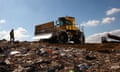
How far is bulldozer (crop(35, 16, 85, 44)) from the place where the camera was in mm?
18281

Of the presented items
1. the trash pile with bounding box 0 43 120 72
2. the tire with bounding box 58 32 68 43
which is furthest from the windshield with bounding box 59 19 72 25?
the trash pile with bounding box 0 43 120 72

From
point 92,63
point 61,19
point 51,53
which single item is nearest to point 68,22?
point 61,19

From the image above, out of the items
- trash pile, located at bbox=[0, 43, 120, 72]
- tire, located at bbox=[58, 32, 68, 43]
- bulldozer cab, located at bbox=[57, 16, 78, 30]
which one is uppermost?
bulldozer cab, located at bbox=[57, 16, 78, 30]

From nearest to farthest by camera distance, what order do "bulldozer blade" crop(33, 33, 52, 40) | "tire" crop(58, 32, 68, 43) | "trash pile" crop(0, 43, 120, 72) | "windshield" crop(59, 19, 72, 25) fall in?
"trash pile" crop(0, 43, 120, 72)
"tire" crop(58, 32, 68, 43)
"bulldozer blade" crop(33, 33, 52, 40)
"windshield" crop(59, 19, 72, 25)

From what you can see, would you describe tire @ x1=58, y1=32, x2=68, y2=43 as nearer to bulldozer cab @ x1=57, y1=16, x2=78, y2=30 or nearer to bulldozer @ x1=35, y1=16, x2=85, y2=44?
bulldozer @ x1=35, y1=16, x2=85, y2=44

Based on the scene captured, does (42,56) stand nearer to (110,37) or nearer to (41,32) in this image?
(110,37)

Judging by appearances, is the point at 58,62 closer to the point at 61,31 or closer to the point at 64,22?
the point at 61,31

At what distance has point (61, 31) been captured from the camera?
1822cm

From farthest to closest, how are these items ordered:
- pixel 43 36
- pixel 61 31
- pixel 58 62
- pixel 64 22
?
pixel 64 22 < pixel 43 36 < pixel 61 31 < pixel 58 62


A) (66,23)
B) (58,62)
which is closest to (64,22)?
(66,23)

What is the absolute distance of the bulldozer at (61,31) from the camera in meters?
18.3

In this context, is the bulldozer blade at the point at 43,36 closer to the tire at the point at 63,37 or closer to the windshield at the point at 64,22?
the tire at the point at 63,37

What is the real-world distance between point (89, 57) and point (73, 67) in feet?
5.90

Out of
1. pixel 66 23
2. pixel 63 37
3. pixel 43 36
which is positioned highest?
pixel 66 23
